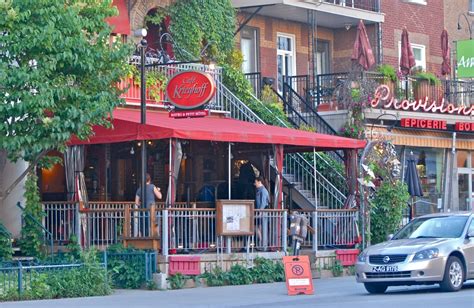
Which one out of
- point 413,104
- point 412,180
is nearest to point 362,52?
point 413,104

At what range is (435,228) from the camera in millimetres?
22000

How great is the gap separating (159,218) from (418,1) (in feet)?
58.2

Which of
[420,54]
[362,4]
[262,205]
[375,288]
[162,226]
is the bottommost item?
[375,288]

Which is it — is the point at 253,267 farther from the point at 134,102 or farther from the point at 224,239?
the point at 134,102

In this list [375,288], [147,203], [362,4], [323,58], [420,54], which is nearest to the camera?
[375,288]

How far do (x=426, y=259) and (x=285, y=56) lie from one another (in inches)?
631

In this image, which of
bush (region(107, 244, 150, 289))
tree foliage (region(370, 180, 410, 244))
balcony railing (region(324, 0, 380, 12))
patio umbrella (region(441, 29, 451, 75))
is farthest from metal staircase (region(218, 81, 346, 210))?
patio umbrella (region(441, 29, 451, 75))

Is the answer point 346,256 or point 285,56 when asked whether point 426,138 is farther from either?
→ point 346,256

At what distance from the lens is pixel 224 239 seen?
82.5ft

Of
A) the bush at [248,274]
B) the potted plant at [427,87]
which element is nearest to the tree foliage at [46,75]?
the bush at [248,274]

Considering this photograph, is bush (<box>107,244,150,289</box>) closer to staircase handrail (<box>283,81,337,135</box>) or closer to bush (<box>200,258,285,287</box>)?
bush (<box>200,258,285,287</box>)

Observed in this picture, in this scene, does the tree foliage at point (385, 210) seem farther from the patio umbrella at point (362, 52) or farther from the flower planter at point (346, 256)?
the patio umbrella at point (362, 52)

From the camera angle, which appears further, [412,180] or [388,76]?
[388,76]

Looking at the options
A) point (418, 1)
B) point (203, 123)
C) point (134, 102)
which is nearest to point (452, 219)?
point (203, 123)
